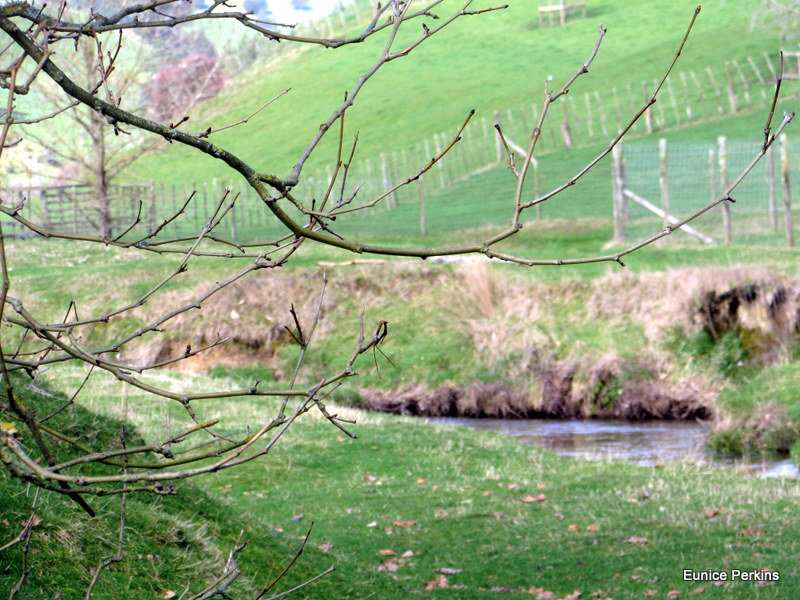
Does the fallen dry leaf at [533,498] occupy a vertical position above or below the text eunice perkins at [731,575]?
below

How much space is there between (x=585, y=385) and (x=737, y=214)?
48.4 feet

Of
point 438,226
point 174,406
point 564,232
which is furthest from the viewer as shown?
point 438,226

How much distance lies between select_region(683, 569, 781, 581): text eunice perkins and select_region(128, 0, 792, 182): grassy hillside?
44.4 meters

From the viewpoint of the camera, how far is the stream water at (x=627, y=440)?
598 inches

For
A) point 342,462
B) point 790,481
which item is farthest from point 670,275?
point 342,462

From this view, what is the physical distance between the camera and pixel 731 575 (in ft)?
26.0

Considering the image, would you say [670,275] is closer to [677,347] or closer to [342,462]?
[677,347]

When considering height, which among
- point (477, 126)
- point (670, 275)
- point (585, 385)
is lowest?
point (585, 385)

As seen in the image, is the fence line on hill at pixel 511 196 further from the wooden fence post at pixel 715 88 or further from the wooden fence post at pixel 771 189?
the wooden fence post at pixel 715 88

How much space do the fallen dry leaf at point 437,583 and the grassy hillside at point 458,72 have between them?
144 feet

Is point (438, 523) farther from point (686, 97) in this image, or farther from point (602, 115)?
point (602, 115)

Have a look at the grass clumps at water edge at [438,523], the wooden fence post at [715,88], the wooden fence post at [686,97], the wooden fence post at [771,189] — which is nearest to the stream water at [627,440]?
the grass clumps at water edge at [438,523]

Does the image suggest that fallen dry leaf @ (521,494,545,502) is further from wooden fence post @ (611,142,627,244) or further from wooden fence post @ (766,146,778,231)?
wooden fence post @ (766,146,778,231)

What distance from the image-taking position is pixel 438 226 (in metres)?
37.2
